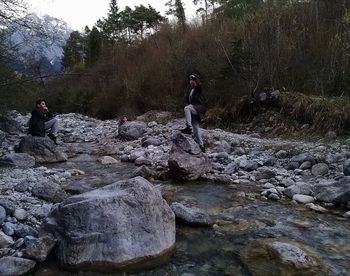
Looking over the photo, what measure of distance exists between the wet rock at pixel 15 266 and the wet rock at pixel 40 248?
10 centimetres

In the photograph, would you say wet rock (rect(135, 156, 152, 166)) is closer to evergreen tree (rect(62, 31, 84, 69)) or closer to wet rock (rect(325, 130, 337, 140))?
wet rock (rect(325, 130, 337, 140))

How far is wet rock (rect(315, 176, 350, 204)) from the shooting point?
6633 mm

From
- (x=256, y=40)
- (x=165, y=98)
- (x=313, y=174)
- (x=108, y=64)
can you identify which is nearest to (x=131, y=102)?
(x=165, y=98)

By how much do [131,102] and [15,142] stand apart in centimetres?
732

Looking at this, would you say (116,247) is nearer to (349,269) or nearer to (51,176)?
(349,269)

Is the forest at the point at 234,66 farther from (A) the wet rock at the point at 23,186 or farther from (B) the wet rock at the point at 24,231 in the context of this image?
(B) the wet rock at the point at 24,231

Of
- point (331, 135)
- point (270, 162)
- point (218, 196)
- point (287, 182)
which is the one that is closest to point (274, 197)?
point (287, 182)

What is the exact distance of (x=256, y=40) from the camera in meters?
14.2

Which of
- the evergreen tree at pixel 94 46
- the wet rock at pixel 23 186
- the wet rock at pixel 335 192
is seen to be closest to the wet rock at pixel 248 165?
the wet rock at pixel 335 192

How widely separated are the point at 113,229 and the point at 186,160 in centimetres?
405

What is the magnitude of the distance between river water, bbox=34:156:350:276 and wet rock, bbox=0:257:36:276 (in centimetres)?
11

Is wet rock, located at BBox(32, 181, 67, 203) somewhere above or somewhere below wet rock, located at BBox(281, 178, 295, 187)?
above

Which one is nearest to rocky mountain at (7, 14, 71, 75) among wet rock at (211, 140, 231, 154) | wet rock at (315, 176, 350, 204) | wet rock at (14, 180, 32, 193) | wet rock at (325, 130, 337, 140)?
wet rock at (14, 180, 32, 193)

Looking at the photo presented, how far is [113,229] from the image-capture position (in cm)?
A: 461
